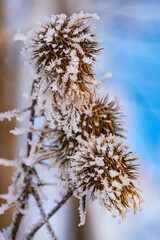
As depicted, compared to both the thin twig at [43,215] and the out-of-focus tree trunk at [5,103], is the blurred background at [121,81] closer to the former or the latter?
the out-of-focus tree trunk at [5,103]

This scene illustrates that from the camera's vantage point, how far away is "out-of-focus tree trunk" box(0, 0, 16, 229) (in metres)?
0.77

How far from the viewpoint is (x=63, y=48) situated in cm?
37

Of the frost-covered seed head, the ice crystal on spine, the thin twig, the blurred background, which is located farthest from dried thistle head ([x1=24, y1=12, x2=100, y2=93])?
the blurred background

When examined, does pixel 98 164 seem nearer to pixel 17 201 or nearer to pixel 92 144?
pixel 92 144

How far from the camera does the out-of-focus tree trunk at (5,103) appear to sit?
30.2 inches

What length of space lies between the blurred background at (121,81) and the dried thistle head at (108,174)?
340 mm

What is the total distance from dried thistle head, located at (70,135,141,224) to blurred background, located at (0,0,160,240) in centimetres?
34

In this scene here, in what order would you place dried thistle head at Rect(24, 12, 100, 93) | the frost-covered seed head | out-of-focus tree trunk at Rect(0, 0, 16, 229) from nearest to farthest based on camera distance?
dried thistle head at Rect(24, 12, 100, 93) < the frost-covered seed head < out-of-focus tree trunk at Rect(0, 0, 16, 229)

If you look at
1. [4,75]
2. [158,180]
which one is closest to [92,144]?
[4,75]

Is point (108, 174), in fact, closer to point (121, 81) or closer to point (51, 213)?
point (51, 213)

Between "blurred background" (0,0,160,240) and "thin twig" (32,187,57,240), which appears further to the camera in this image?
"blurred background" (0,0,160,240)

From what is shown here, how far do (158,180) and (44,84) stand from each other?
3.14 ft

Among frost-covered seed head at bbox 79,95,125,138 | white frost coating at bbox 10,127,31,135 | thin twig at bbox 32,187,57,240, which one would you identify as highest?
frost-covered seed head at bbox 79,95,125,138

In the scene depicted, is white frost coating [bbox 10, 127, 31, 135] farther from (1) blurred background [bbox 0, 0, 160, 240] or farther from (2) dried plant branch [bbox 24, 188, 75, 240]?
(1) blurred background [bbox 0, 0, 160, 240]
